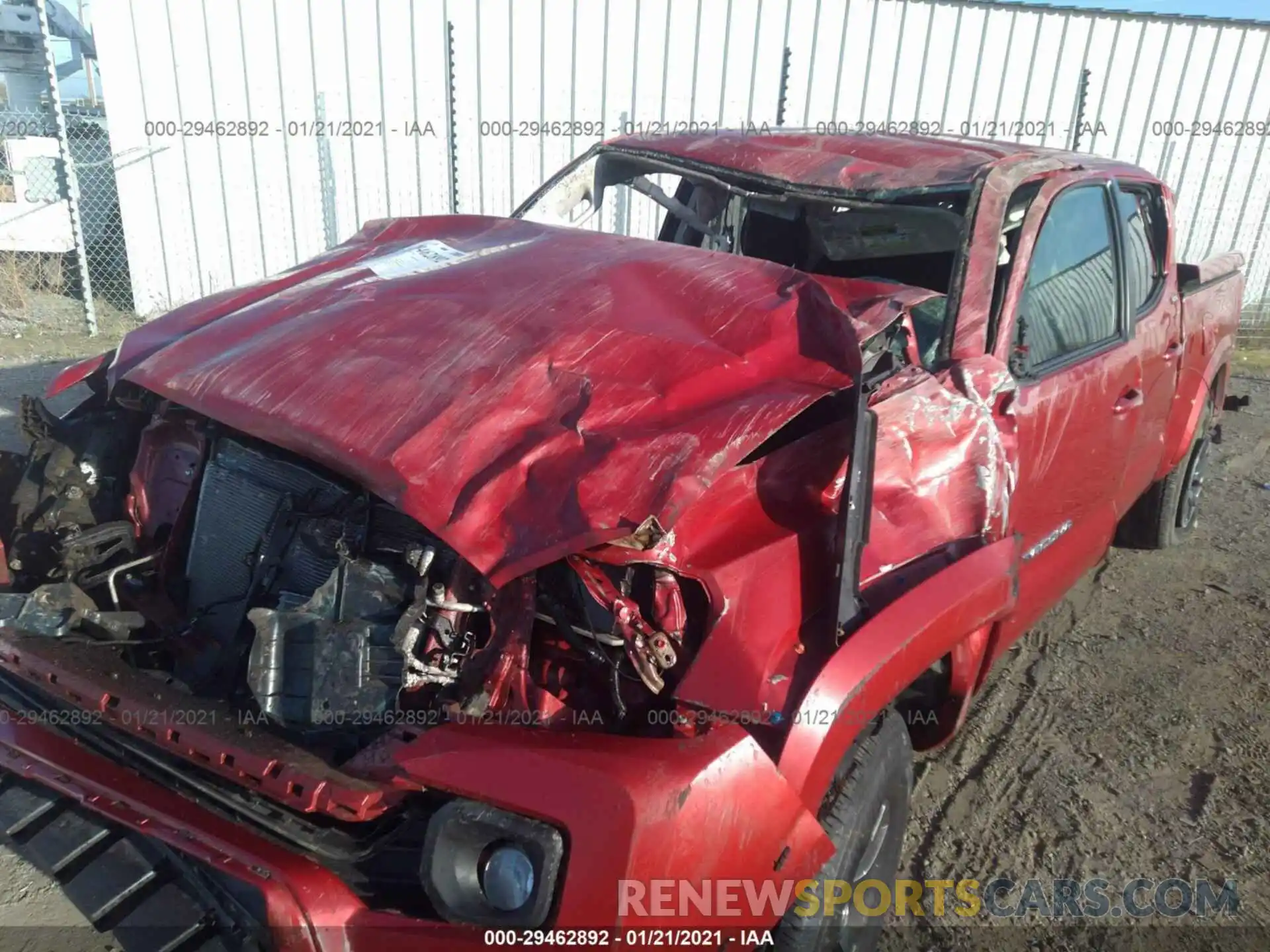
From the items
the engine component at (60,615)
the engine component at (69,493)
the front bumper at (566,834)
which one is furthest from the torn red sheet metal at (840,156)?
the engine component at (60,615)

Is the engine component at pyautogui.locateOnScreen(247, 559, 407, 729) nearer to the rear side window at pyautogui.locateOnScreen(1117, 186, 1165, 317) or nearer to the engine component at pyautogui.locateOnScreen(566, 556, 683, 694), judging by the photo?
the engine component at pyautogui.locateOnScreen(566, 556, 683, 694)

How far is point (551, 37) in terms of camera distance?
26.1ft

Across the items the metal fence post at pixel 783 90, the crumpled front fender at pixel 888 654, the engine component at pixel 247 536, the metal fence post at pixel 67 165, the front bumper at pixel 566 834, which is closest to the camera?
the front bumper at pixel 566 834

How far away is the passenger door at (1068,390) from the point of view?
8.41ft

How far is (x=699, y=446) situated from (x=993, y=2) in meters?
8.59

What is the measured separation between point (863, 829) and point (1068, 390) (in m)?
1.43

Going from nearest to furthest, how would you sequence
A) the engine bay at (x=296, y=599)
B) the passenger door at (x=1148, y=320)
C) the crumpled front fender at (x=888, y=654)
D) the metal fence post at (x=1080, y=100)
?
1. the crumpled front fender at (x=888, y=654)
2. the engine bay at (x=296, y=599)
3. the passenger door at (x=1148, y=320)
4. the metal fence post at (x=1080, y=100)

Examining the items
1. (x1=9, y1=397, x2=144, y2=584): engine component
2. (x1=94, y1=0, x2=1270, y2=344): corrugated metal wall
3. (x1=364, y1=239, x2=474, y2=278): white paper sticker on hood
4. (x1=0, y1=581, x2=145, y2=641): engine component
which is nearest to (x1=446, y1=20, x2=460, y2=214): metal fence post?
(x1=94, y1=0, x2=1270, y2=344): corrugated metal wall

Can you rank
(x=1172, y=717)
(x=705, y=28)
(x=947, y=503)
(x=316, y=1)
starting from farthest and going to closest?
(x=705, y=28)
(x=316, y=1)
(x=1172, y=717)
(x=947, y=503)

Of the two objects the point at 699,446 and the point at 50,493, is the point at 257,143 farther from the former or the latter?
the point at 699,446

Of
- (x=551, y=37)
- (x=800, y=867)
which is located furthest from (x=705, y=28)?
(x=800, y=867)

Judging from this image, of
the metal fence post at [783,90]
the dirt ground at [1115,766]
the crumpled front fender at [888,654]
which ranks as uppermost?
the metal fence post at [783,90]

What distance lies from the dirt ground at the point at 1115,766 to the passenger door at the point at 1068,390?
0.48 meters

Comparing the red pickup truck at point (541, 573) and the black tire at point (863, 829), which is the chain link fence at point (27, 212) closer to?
the red pickup truck at point (541, 573)
